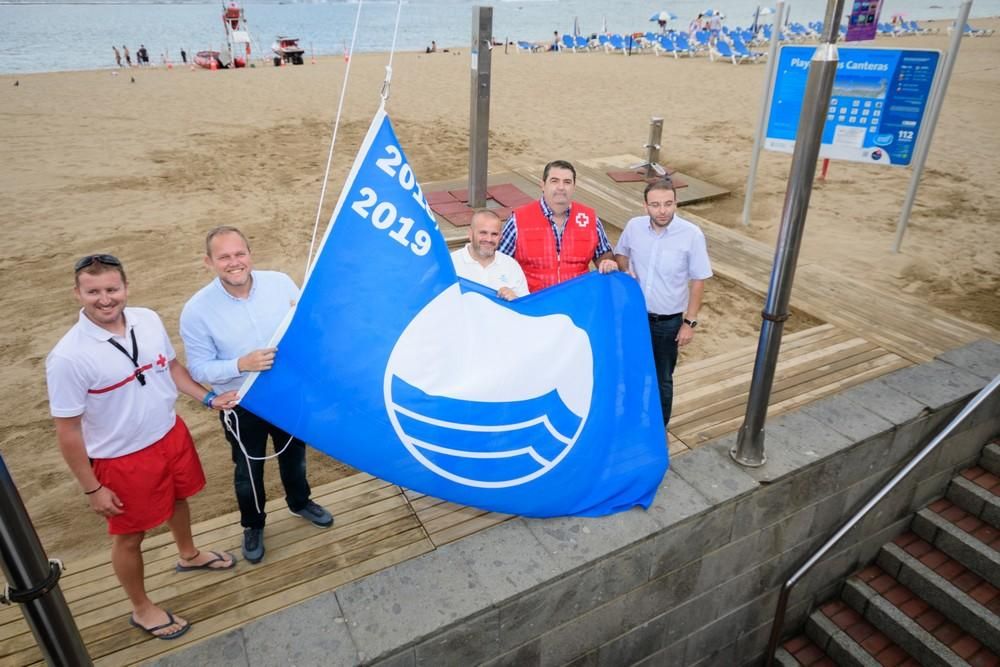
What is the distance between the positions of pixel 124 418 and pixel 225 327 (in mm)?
589

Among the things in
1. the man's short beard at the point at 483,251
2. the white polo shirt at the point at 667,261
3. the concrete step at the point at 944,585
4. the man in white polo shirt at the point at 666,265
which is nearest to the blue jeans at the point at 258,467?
the man's short beard at the point at 483,251

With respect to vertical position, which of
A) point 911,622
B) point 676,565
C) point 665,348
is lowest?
point 911,622

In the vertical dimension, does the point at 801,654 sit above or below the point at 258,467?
below

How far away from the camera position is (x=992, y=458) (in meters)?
5.21

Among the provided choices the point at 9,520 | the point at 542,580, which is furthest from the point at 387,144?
the point at 542,580

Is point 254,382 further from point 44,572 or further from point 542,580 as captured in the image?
point 542,580

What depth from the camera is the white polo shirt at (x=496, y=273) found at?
378 cm

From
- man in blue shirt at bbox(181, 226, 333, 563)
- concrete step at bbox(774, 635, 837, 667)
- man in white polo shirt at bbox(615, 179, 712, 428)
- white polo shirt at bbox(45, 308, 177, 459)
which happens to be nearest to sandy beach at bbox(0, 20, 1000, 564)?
man in blue shirt at bbox(181, 226, 333, 563)

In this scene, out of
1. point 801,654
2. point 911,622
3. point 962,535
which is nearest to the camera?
point 911,622

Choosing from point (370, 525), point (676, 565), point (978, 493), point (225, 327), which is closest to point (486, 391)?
point (370, 525)

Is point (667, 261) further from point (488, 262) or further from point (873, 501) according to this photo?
point (873, 501)

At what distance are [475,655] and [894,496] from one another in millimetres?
3521

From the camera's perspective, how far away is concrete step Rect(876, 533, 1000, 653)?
15.2 ft

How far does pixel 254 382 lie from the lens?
9.63 feet
